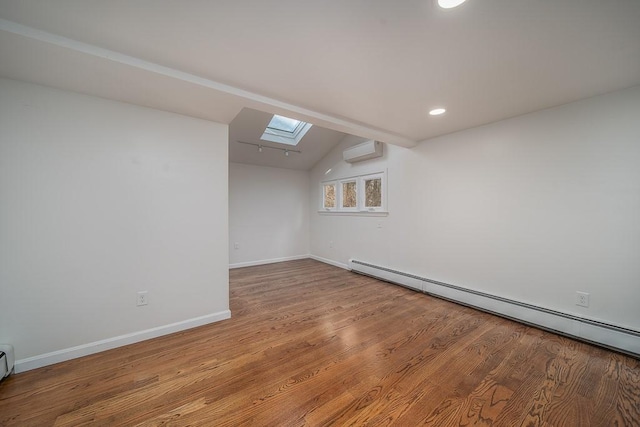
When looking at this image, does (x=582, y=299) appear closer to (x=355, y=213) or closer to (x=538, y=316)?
(x=538, y=316)

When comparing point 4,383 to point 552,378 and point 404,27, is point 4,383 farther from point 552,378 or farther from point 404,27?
point 552,378

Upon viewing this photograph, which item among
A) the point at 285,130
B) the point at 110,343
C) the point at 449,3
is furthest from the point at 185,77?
the point at 285,130

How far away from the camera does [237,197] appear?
15.8 feet

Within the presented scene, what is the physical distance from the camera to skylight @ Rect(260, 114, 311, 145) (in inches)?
164

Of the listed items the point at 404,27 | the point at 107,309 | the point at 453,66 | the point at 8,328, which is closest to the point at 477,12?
the point at 404,27

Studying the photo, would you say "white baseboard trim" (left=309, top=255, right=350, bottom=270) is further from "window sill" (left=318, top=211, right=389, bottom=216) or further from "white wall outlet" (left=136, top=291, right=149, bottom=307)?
"white wall outlet" (left=136, top=291, right=149, bottom=307)

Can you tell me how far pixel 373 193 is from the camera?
428cm

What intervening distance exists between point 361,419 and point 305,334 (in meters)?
0.98

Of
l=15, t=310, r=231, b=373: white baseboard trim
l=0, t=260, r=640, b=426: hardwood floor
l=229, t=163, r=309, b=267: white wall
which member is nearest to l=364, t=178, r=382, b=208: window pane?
l=229, t=163, r=309, b=267: white wall

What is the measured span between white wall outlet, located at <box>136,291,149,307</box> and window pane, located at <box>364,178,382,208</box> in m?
3.47

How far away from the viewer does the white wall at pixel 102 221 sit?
171cm

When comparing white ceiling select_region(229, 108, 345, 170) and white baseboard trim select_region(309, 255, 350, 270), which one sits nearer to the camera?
white ceiling select_region(229, 108, 345, 170)

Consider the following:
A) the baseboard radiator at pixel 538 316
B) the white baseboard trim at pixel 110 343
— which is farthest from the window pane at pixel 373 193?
the white baseboard trim at pixel 110 343

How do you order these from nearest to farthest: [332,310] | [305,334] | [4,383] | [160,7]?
[160,7] < [4,383] < [305,334] < [332,310]
